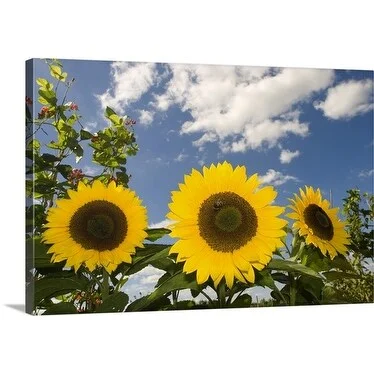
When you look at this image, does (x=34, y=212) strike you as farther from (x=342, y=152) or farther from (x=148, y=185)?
(x=342, y=152)

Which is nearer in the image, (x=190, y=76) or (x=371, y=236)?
A: (x=190, y=76)

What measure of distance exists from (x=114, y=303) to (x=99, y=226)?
1.43 ft

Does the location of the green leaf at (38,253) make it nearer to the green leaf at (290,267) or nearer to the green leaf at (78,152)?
the green leaf at (78,152)

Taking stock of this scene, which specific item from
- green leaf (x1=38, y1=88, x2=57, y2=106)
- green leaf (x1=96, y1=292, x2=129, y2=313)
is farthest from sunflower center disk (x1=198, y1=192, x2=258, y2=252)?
green leaf (x1=38, y1=88, x2=57, y2=106)

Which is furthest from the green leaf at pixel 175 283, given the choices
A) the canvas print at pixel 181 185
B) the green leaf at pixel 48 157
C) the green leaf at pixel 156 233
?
the green leaf at pixel 48 157

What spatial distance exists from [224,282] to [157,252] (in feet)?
1.33

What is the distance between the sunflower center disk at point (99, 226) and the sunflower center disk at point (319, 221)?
1.11 meters

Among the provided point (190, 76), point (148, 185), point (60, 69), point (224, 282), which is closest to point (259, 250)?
point (224, 282)

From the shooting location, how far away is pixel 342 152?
5629mm

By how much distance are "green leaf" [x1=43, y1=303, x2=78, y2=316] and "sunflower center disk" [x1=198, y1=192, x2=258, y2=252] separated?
798 millimetres

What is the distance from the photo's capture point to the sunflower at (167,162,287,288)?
5094 millimetres

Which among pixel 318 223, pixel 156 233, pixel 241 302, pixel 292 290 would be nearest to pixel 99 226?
pixel 156 233

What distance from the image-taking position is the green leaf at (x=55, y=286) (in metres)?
4.99

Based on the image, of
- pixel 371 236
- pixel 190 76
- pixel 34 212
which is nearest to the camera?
pixel 34 212
